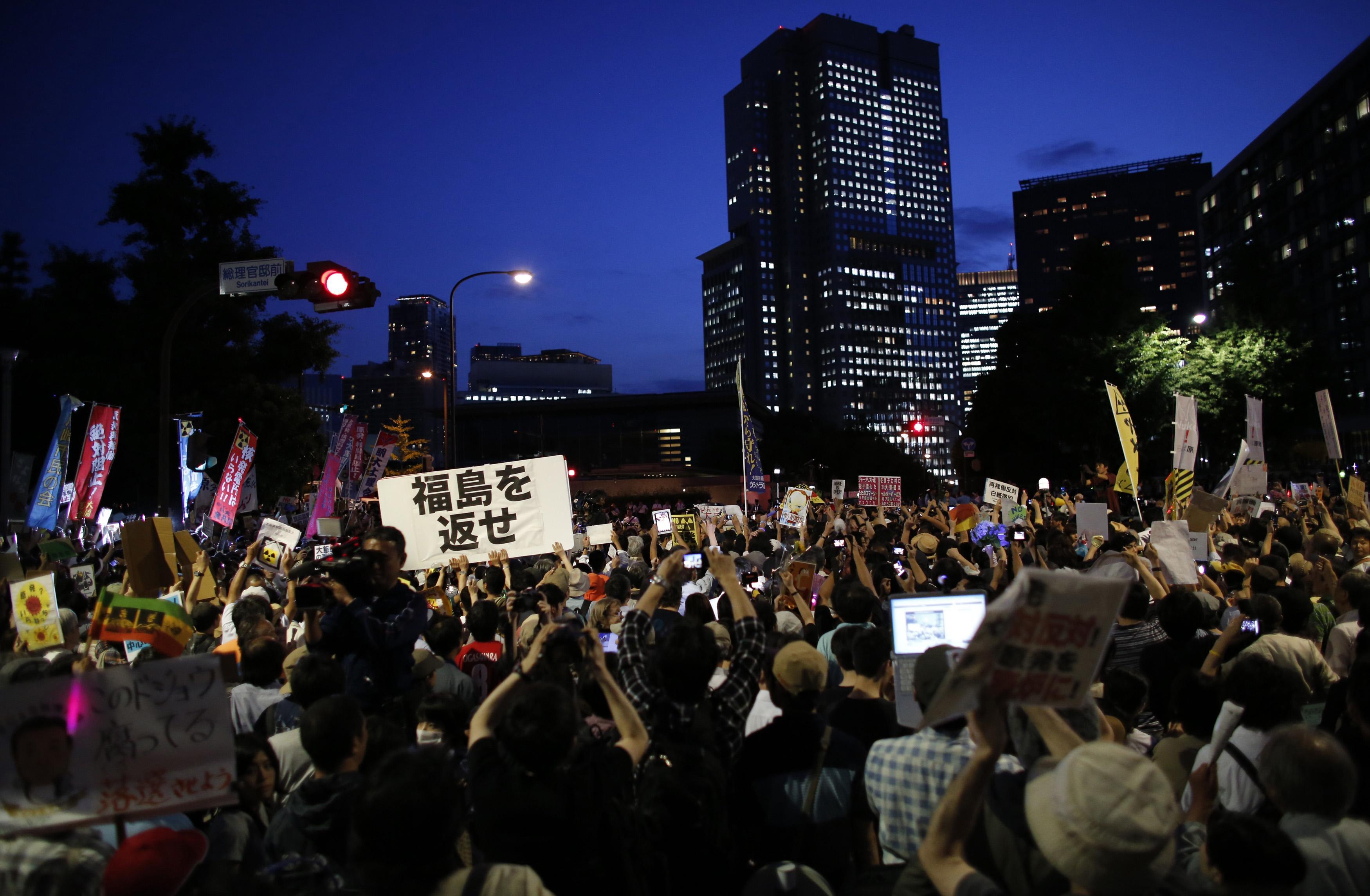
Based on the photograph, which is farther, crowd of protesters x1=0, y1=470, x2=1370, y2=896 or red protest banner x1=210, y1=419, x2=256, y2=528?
red protest banner x1=210, y1=419, x2=256, y2=528

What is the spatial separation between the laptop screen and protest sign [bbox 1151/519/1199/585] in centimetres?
401

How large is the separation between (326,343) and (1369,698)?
1362 inches

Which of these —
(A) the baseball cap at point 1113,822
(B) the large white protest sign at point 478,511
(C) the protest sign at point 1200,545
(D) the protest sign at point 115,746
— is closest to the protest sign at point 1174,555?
(C) the protest sign at point 1200,545

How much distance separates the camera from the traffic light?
10367 mm

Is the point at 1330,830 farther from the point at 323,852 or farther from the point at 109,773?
the point at 109,773

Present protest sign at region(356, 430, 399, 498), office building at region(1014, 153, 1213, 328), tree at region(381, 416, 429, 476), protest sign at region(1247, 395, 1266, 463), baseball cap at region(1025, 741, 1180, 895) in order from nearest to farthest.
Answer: baseball cap at region(1025, 741, 1180, 895) < protest sign at region(1247, 395, 1266, 463) < protest sign at region(356, 430, 399, 498) < tree at region(381, 416, 429, 476) < office building at region(1014, 153, 1213, 328)

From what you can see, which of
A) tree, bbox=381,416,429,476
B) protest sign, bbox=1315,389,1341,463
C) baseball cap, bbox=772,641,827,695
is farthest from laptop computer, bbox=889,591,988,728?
tree, bbox=381,416,429,476

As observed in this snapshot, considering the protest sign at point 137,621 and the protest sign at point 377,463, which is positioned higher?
the protest sign at point 377,463

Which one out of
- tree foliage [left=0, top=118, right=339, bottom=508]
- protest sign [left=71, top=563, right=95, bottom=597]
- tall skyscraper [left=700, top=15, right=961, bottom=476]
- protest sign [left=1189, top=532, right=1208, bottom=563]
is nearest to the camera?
protest sign [left=1189, top=532, right=1208, bottom=563]

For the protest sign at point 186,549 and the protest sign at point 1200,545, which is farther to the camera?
the protest sign at point 1200,545

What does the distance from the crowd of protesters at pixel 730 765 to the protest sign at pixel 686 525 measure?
9.45m

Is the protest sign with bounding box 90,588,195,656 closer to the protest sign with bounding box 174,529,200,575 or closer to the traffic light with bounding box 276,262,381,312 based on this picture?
the protest sign with bounding box 174,529,200,575

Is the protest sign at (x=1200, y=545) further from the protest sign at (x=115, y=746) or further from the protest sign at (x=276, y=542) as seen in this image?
the protest sign at (x=115, y=746)

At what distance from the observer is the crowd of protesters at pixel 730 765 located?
7.61 feet
